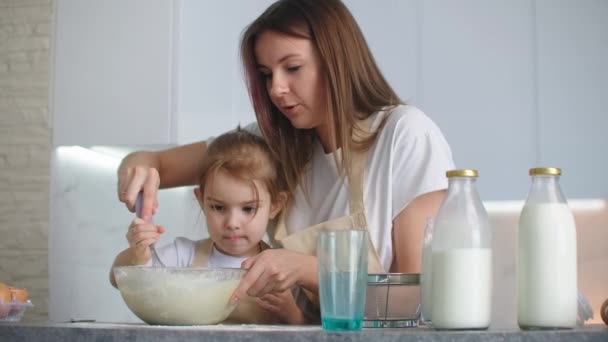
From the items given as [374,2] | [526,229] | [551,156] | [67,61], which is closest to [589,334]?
[526,229]

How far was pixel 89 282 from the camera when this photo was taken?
2980mm

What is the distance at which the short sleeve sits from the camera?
1.77m

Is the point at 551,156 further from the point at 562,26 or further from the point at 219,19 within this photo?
the point at 219,19

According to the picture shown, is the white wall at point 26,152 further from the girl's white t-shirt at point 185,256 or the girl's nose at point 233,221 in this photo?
the girl's nose at point 233,221

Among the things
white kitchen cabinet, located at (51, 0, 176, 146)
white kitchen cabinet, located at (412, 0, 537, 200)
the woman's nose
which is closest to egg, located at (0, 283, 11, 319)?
the woman's nose

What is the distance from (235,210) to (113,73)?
44.0 inches

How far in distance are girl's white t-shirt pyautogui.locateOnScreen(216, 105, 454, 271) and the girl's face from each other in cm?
15

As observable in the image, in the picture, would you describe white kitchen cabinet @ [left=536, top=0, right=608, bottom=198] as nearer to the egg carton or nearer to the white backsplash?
the white backsplash

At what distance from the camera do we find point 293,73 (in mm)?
1910

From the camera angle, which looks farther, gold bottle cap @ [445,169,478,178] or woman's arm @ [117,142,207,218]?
woman's arm @ [117,142,207,218]

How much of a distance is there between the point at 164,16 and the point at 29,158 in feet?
2.39

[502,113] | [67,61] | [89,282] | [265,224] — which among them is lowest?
[89,282]

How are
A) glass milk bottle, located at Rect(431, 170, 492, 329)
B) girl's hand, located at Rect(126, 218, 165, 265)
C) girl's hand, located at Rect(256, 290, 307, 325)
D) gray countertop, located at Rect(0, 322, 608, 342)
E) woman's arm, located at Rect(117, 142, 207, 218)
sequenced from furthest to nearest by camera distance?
1. woman's arm, located at Rect(117, 142, 207, 218)
2. girl's hand, located at Rect(256, 290, 307, 325)
3. girl's hand, located at Rect(126, 218, 165, 265)
4. glass milk bottle, located at Rect(431, 170, 492, 329)
5. gray countertop, located at Rect(0, 322, 608, 342)

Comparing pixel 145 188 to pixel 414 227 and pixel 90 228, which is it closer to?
pixel 414 227
